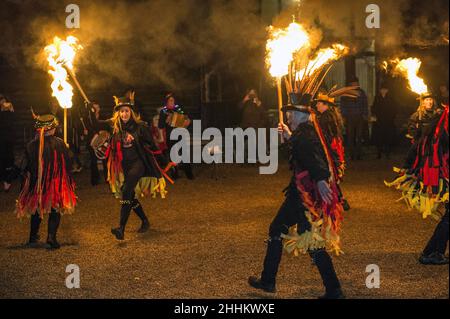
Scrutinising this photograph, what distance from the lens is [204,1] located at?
16500mm

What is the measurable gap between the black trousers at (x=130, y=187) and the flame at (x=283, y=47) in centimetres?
193

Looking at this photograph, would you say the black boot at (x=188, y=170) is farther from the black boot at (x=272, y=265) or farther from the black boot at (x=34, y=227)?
the black boot at (x=272, y=265)

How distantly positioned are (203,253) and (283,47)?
2494mm

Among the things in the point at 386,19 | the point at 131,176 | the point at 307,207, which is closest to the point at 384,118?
the point at 386,19

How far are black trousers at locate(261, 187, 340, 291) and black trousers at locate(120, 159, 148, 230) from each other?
269 centimetres

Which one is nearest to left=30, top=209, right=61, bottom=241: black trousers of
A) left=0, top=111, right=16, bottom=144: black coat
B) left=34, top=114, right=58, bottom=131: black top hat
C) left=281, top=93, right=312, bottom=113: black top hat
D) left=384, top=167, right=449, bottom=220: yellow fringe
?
left=34, top=114, right=58, bottom=131: black top hat

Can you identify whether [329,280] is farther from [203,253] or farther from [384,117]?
[384,117]

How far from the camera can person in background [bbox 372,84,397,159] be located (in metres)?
16.3

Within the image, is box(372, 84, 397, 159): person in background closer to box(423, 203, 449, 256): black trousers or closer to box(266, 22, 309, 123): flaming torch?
box(266, 22, 309, 123): flaming torch

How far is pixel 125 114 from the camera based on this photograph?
8.69m

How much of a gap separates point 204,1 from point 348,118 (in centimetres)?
418

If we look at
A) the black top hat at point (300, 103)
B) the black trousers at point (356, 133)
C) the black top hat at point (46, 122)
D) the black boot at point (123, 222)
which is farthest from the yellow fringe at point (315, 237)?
the black trousers at point (356, 133)
